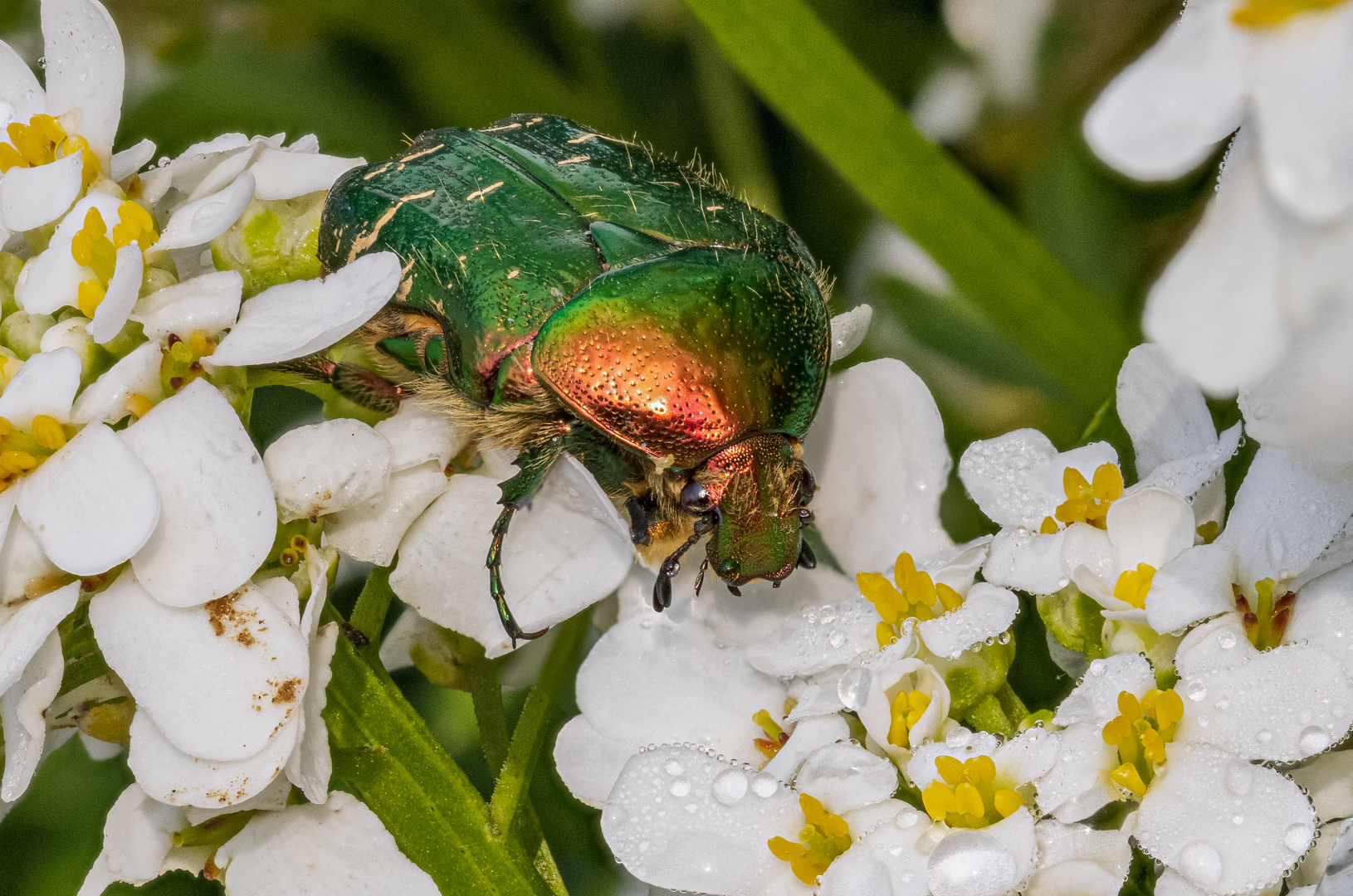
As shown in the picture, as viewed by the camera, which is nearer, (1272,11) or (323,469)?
(1272,11)

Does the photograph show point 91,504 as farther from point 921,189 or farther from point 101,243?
point 921,189

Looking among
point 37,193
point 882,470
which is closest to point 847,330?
point 882,470

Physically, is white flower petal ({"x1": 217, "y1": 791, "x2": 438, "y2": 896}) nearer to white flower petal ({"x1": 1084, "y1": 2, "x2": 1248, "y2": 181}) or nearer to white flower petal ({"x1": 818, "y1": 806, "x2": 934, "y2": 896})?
white flower petal ({"x1": 818, "y1": 806, "x2": 934, "y2": 896})

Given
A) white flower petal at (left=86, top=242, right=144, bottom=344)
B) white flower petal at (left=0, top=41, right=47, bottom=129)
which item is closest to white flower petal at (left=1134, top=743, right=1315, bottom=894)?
white flower petal at (left=86, top=242, right=144, bottom=344)

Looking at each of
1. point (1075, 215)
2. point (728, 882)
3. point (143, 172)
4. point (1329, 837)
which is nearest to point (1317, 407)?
point (1329, 837)

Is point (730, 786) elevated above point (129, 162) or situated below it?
below

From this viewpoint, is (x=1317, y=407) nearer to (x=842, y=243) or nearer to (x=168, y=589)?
(x=168, y=589)
